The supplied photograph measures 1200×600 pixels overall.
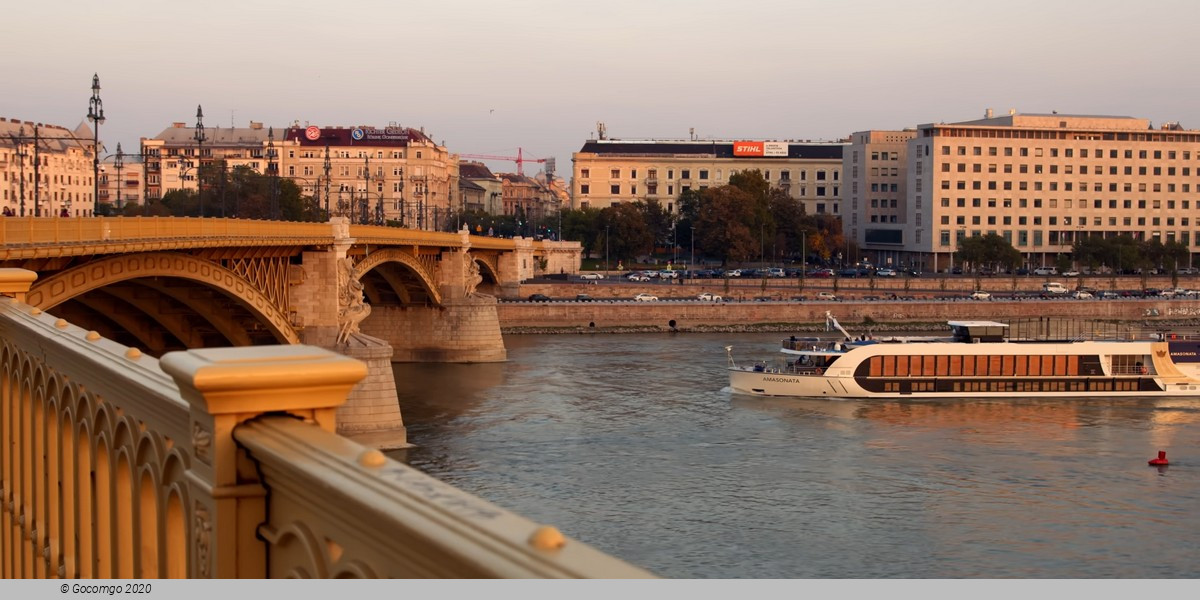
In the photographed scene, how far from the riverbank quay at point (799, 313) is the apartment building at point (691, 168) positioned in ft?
137

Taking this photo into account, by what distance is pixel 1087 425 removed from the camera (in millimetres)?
32906

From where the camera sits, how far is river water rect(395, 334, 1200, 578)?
1958 centimetres

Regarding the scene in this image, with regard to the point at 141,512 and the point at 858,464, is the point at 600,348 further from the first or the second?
the point at 141,512

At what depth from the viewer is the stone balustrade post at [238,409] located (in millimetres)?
3494

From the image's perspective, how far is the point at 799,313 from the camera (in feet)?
205

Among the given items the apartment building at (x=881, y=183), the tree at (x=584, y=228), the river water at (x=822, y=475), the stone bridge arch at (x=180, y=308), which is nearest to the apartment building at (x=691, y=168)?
the apartment building at (x=881, y=183)

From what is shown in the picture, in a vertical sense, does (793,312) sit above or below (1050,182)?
below

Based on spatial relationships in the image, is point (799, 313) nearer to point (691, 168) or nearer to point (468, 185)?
point (691, 168)

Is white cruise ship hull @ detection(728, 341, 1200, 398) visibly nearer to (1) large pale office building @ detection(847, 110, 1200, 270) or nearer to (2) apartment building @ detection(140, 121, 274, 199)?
(1) large pale office building @ detection(847, 110, 1200, 270)

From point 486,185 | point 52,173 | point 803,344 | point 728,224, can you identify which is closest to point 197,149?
point 52,173

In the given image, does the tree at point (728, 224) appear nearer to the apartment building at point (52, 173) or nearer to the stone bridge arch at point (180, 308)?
the apartment building at point (52, 173)

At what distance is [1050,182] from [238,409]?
8457cm

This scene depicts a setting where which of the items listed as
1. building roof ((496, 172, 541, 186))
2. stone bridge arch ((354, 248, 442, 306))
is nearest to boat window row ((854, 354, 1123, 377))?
stone bridge arch ((354, 248, 442, 306))

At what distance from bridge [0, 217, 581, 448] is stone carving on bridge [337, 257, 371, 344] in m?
0.04
